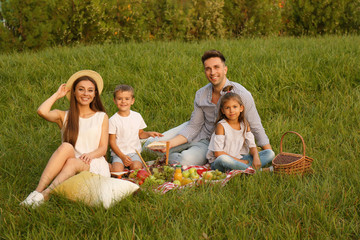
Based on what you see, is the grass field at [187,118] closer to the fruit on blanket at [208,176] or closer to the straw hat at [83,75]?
the fruit on blanket at [208,176]

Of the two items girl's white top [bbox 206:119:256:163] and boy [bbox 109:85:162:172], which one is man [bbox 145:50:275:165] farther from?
boy [bbox 109:85:162:172]

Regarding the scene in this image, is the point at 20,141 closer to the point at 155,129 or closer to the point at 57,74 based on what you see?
the point at 155,129

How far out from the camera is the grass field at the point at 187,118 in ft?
10.6

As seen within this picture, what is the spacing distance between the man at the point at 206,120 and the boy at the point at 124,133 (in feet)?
1.32

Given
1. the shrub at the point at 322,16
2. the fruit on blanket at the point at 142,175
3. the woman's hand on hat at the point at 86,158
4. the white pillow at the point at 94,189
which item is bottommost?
the fruit on blanket at the point at 142,175

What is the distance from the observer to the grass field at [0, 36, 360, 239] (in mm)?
3225

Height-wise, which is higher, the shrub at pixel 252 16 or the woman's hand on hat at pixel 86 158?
the shrub at pixel 252 16

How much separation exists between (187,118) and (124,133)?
1623 mm

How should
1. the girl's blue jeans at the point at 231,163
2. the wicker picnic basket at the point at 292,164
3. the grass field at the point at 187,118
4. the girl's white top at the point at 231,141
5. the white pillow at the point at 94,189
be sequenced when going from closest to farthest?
the grass field at the point at 187,118 < the white pillow at the point at 94,189 < the wicker picnic basket at the point at 292,164 < the girl's blue jeans at the point at 231,163 < the girl's white top at the point at 231,141

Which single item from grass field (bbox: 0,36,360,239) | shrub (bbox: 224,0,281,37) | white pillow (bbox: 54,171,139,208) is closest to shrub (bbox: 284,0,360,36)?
shrub (bbox: 224,0,281,37)

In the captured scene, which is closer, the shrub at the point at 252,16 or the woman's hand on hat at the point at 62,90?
the woman's hand on hat at the point at 62,90

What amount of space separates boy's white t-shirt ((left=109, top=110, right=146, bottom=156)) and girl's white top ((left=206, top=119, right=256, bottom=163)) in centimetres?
90

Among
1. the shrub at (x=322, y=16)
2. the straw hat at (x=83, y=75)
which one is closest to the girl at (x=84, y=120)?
the straw hat at (x=83, y=75)

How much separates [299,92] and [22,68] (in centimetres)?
493
